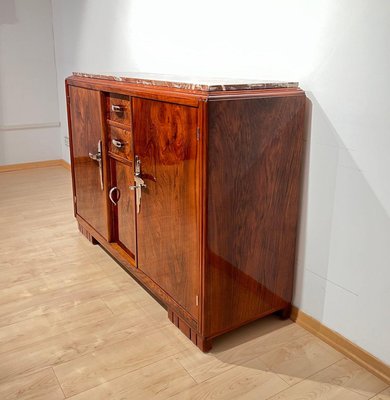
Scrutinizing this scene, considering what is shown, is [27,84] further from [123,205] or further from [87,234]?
[123,205]

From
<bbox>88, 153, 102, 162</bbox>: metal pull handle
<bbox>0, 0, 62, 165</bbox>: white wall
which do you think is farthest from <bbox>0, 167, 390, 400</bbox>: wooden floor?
<bbox>0, 0, 62, 165</bbox>: white wall

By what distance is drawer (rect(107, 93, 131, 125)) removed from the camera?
6.32 feet

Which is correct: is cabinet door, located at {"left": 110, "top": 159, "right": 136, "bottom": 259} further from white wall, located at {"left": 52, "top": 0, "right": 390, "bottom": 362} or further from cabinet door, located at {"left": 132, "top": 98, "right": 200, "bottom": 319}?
white wall, located at {"left": 52, "top": 0, "right": 390, "bottom": 362}

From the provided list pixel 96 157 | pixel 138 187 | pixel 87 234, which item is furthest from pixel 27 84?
pixel 138 187

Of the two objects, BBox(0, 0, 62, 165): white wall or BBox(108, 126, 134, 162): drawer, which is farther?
BBox(0, 0, 62, 165): white wall

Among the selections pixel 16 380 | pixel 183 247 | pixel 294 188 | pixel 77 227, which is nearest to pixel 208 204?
pixel 183 247

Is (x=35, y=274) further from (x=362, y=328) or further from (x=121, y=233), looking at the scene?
(x=362, y=328)

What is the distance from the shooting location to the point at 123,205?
2164 millimetres

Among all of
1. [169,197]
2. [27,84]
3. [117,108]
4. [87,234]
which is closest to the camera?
[169,197]

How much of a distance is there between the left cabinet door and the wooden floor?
0.31 meters

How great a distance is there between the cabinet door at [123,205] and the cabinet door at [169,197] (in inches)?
6.2

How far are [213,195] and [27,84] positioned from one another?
355cm

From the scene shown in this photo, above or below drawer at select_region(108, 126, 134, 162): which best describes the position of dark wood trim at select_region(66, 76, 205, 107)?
above

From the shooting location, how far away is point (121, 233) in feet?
7.43
